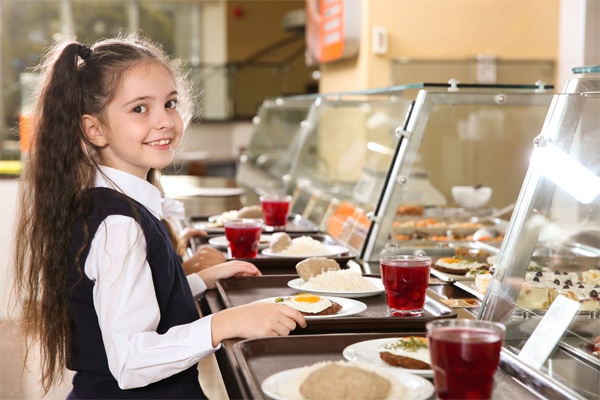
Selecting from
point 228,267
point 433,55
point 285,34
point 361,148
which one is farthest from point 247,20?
point 228,267

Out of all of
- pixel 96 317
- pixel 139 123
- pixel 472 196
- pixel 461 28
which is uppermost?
pixel 461 28

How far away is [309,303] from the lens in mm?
1838

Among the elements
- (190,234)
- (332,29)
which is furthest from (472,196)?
(332,29)

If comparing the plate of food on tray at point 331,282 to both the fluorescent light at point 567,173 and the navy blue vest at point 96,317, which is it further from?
the fluorescent light at point 567,173

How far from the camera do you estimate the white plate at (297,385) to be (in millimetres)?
1270

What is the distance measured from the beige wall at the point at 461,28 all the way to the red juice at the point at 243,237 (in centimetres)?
390

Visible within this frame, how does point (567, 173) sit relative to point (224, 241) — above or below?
above

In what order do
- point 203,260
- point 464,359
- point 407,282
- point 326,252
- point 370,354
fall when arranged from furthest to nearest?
1. point 326,252
2. point 203,260
3. point 407,282
4. point 370,354
5. point 464,359

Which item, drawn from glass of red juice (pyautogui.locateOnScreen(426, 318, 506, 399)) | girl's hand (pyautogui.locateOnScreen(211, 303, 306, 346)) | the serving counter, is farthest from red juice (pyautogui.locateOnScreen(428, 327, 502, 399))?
girl's hand (pyautogui.locateOnScreen(211, 303, 306, 346))

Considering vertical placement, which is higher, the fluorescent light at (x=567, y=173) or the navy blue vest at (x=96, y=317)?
the fluorescent light at (x=567, y=173)

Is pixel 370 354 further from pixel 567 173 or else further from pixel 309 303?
pixel 567 173

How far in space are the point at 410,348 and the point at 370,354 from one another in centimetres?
8

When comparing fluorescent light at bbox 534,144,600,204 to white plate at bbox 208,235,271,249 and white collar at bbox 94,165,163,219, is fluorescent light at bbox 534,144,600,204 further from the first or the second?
white plate at bbox 208,235,271,249

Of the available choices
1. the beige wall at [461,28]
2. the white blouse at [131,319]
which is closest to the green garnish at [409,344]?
the white blouse at [131,319]
